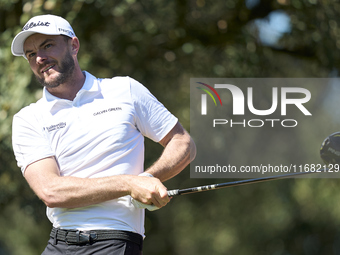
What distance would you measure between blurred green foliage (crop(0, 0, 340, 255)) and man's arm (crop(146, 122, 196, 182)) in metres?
3.68

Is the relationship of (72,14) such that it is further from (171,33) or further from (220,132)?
(220,132)

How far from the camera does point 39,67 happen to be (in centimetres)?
346

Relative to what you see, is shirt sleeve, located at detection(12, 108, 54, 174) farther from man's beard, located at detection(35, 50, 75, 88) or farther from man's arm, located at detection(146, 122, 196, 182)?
man's arm, located at detection(146, 122, 196, 182)

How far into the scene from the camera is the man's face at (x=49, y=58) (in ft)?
11.3

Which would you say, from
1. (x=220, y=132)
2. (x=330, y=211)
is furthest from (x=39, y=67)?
(x=330, y=211)

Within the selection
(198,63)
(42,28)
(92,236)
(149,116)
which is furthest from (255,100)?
(92,236)

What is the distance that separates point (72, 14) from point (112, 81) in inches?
161

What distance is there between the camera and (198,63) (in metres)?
8.92

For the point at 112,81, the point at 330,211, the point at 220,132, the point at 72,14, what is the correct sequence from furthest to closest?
the point at 330,211 → the point at 220,132 → the point at 72,14 → the point at 112,81

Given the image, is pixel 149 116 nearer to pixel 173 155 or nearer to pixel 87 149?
pixel 173 155

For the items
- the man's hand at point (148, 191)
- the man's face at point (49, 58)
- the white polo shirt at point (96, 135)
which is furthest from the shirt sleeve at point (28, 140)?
the man's hand at point (148, 191)

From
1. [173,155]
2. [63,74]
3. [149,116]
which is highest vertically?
[63,74]

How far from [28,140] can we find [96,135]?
389 mm

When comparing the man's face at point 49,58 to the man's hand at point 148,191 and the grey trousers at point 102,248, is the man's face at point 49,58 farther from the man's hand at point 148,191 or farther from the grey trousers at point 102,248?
the grey trousers at point 102,248
